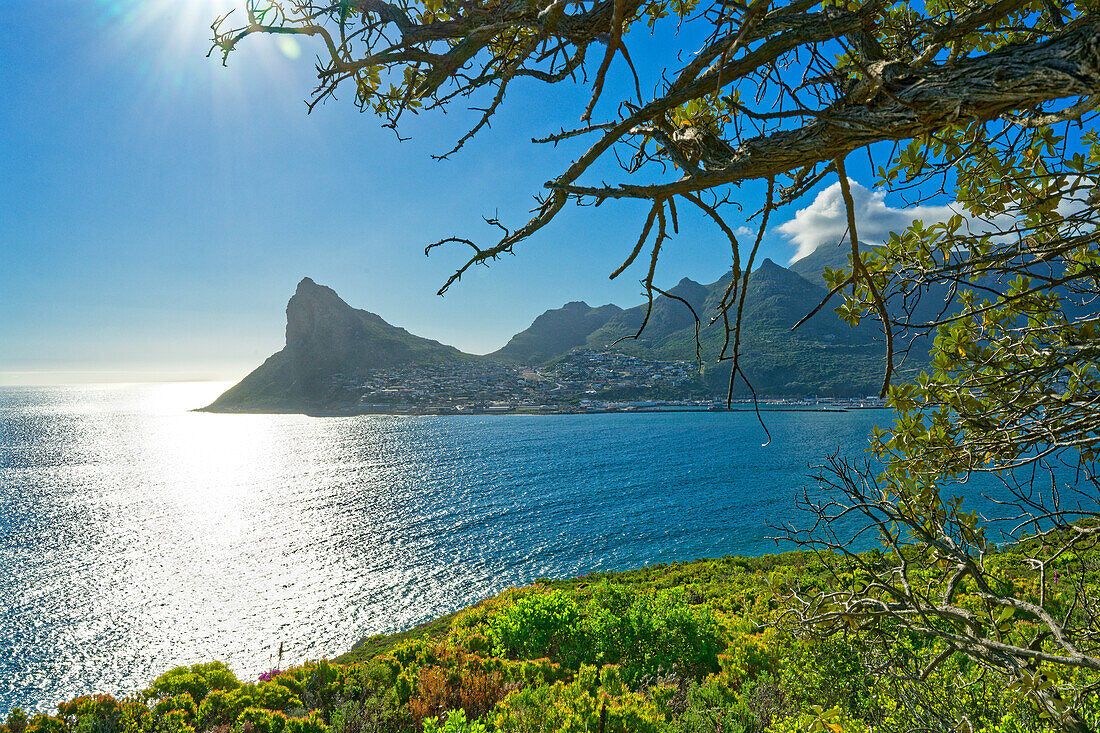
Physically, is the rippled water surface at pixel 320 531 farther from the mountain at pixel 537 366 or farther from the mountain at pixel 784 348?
the mountain at pixel 537 366

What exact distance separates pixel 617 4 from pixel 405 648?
9.55 metres

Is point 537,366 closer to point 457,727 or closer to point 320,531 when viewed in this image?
point 320,531

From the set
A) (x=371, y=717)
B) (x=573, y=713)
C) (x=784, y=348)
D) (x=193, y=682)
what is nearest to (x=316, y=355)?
(x=784, y=348)

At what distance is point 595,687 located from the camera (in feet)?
18.1

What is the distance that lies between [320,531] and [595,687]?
127 feet

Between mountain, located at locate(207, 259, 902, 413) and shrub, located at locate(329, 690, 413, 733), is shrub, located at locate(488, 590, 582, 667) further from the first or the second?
mountain, located at locate(207, 259, 902, 413)

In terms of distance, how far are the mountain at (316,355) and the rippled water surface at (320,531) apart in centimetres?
6805

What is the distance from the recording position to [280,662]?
61.6ft

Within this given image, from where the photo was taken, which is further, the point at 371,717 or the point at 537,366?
the point at 537,366

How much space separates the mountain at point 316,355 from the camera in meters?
145

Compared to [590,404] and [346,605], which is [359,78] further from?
[590,404]

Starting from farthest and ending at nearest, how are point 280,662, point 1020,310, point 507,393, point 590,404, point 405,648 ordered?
point 507,393 < point 590,404 < point 280,662 < point 405,648 < point 1020,310

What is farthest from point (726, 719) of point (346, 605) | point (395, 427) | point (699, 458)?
point (395, 427)

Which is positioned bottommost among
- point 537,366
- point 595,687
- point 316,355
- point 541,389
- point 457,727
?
point 595,687
